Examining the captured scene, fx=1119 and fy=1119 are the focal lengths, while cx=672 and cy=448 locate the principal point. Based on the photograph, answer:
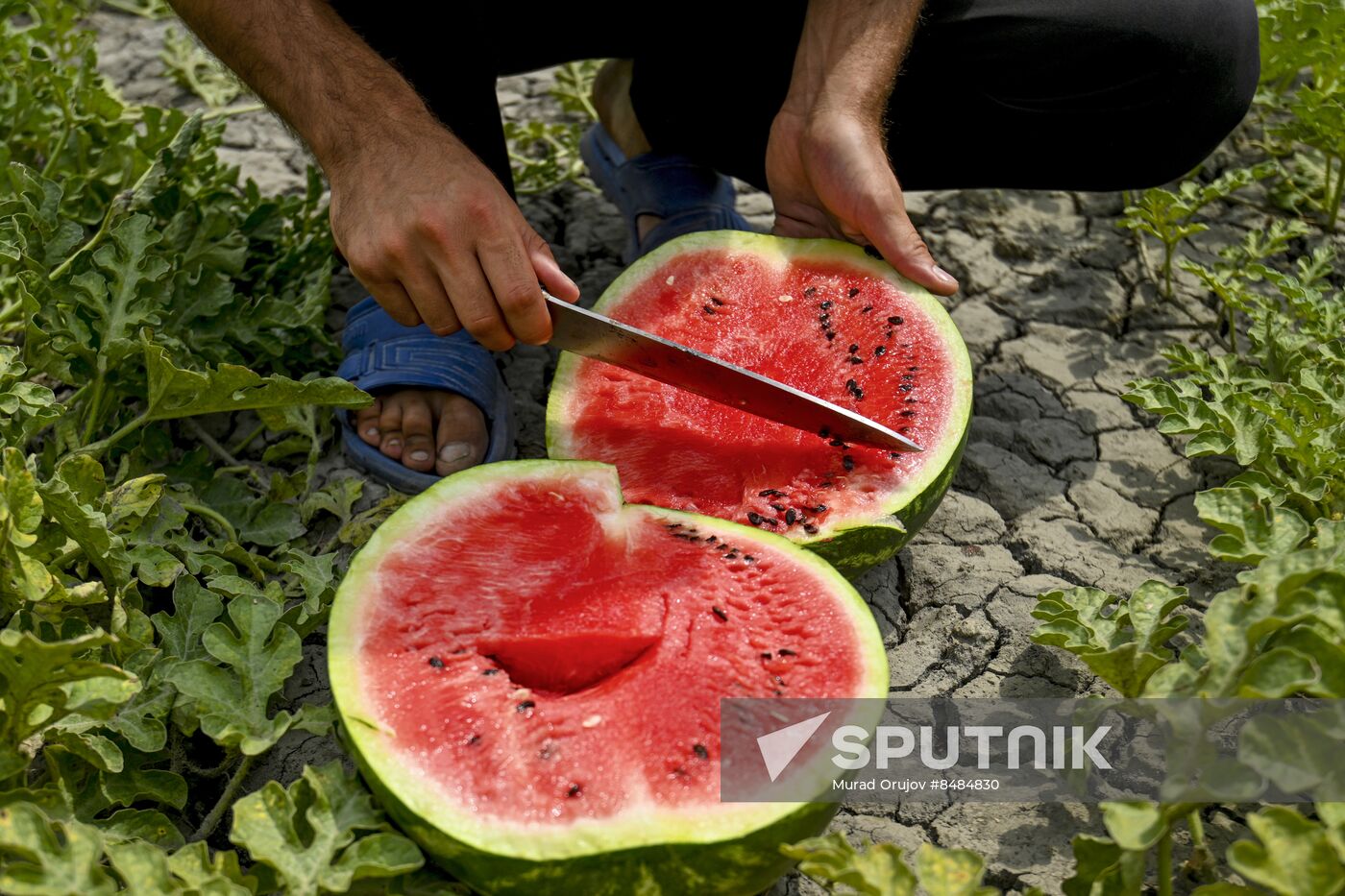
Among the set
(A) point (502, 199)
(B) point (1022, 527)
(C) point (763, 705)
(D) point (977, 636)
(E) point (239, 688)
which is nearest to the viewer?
(C) point (763, 705)

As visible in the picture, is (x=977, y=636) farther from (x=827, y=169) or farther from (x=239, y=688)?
(x=239, y=688)

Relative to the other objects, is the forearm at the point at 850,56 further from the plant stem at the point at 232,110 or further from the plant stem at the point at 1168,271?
the plant stem at the point at 232,110

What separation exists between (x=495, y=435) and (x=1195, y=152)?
2.05 metres

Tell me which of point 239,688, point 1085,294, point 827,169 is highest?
point 827,169

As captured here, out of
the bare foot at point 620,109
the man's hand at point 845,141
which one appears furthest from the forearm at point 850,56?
the bare foot at point 620,109

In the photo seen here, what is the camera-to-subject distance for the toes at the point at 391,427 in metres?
2.79

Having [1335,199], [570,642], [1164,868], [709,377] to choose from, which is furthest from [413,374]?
[1335,199]

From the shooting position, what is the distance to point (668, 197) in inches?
129

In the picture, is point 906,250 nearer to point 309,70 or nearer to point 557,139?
point 309,70

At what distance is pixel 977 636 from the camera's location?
2.45 m

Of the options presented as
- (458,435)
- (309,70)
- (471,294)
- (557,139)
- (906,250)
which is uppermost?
(309,70)

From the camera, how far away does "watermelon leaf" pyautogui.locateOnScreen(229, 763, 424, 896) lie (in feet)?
5.39

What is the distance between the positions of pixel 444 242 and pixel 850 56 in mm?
1167

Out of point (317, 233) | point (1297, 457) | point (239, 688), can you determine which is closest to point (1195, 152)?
point (1297, 457)
